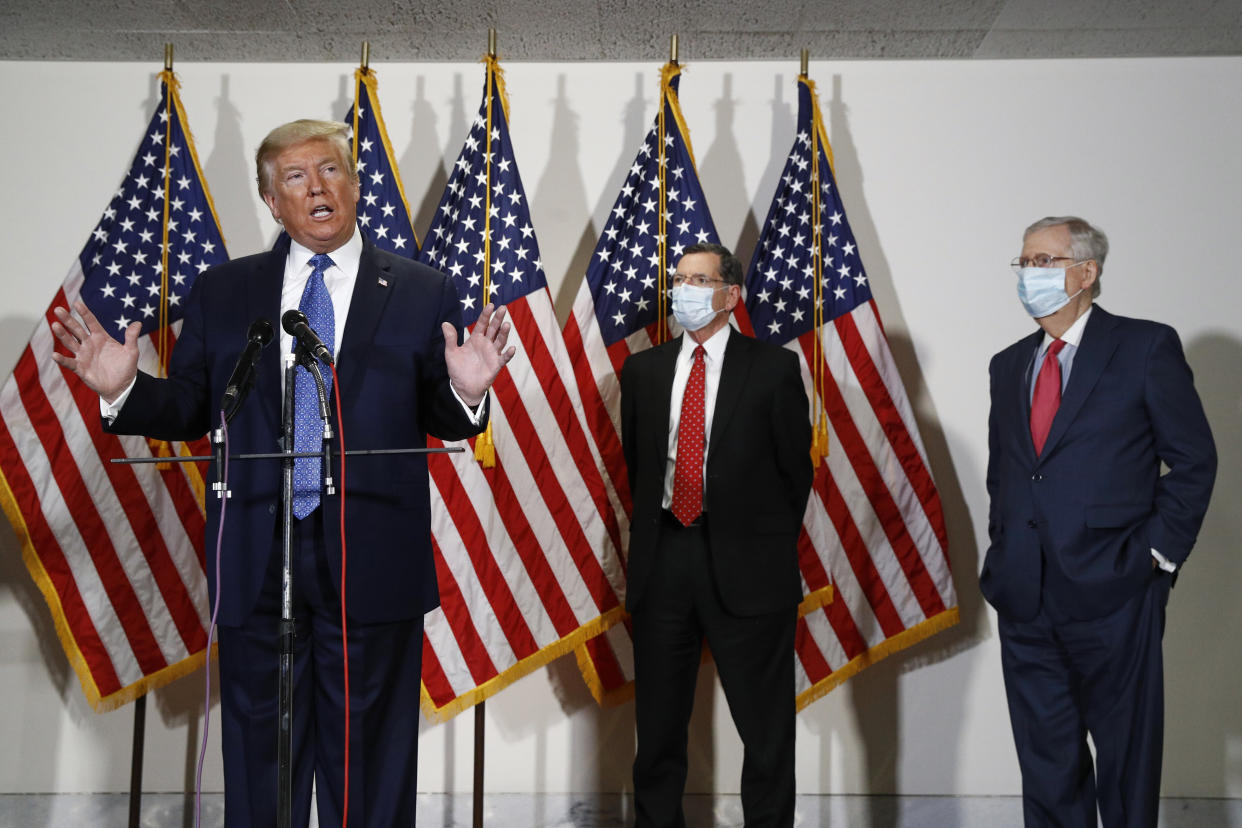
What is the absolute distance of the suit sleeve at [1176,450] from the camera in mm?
2627

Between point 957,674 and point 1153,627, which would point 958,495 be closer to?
point 957,674

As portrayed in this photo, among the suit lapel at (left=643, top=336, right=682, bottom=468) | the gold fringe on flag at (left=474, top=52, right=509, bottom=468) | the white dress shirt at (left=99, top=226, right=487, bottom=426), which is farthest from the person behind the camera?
the gold fringe on flag at (left=474, top=52, right=509, bottom=468)

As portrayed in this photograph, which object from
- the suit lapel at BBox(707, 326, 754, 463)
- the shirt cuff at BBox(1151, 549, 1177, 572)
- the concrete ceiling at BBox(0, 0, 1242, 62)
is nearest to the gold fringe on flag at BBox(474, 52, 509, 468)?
the concrete ceiling at BBox(0, 0, 1242, 62)

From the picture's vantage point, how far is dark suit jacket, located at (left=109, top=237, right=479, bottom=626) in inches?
79.8

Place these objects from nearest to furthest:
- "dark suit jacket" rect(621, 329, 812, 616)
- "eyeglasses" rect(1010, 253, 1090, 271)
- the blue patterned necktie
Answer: the blue patterned necktie
"eyeglasses" rect(1010, 253, 1090, 271)
"dark suit jacket" rect(621, 329, 812, 616)

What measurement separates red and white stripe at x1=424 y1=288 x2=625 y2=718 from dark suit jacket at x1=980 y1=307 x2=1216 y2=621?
1279 mm

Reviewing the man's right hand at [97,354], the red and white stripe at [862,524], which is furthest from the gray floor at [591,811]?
the man's right hand at [97,354]

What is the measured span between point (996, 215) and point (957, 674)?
5.55 feet

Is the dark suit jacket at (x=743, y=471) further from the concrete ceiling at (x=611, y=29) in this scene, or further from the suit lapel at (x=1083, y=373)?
the concrete ceiling at (x=611, y=29)

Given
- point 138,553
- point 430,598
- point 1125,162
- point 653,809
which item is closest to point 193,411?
point 430,598

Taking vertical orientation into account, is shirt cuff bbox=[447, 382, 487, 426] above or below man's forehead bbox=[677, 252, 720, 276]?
below

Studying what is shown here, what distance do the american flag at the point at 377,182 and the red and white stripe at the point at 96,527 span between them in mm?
826

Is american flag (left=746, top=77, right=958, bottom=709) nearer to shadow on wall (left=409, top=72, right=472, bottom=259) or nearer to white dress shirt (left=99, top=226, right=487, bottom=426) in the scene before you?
shadow on wall (left=409, top=72, right=472, bottom=259)

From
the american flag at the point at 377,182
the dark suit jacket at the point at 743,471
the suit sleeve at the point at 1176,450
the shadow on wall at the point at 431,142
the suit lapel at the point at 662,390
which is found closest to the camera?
the suit sleeve at the point at 1176,450
